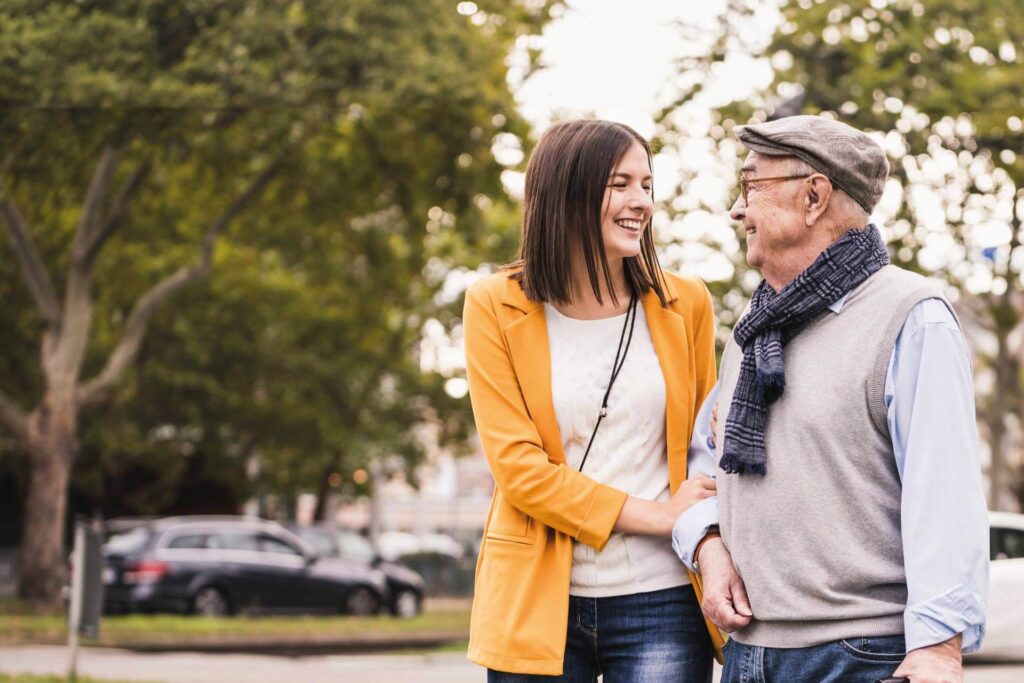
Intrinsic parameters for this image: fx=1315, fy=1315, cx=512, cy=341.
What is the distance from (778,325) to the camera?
7.87ft

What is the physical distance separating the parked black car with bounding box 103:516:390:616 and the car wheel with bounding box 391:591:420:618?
515mm

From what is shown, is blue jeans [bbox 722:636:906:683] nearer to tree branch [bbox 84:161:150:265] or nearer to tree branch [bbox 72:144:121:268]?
tree branch [bbox 72:144:121:268]

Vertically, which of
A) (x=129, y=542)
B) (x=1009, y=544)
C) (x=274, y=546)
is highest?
(x=1009, y=544)

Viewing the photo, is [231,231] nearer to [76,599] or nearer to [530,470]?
[76,599]

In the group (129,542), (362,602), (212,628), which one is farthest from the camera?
(362,602)

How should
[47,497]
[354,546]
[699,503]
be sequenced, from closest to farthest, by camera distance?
[699,503]
[47,497]
[354,546]

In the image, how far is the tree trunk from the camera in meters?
19.1

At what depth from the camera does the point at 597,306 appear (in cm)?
288

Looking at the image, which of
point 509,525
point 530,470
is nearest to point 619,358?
point 530,470

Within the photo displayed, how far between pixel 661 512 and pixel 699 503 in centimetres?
9

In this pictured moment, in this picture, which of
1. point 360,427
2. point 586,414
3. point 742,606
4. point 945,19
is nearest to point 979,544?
point 742,606

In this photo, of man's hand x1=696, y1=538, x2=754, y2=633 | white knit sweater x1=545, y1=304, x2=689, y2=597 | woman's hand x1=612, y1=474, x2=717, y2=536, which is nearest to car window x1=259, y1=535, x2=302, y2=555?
white knit sweater x1=545, y1=304, x2=689, y2=597

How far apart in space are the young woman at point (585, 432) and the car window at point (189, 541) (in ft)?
57.3

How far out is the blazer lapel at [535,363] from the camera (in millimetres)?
2756
